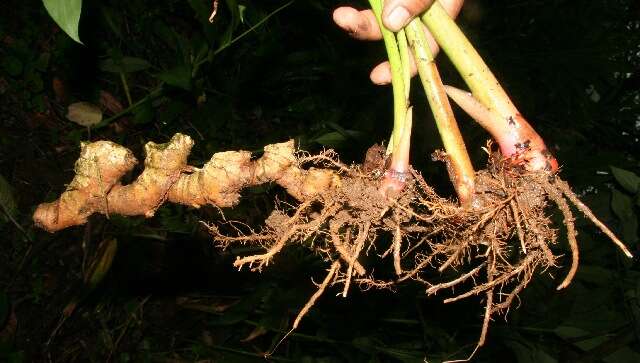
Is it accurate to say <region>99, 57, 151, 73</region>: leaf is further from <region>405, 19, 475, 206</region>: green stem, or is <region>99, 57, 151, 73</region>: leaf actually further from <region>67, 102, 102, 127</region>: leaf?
<region>405, 19, 475, 206</region>: green stem

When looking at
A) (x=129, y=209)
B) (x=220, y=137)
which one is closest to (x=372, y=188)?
(x=129, y=209)

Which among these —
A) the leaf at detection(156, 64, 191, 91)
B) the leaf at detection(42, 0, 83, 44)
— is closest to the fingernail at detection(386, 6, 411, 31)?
the leaf at detection(42, 0, 83, 44)

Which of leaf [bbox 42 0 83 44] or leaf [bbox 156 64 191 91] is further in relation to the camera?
leaf [bbox 156 64 191 91]

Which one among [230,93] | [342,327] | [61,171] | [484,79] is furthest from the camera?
[230,93]

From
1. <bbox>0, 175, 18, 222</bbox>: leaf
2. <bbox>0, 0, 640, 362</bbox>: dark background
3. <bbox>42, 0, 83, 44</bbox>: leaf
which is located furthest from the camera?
<bbox>0, 0, 640, 362</bbox>: dark background

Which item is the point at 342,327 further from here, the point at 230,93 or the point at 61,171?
the point at 61,171

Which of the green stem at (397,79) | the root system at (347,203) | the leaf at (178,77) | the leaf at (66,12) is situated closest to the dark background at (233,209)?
the leaf at (178,77)
